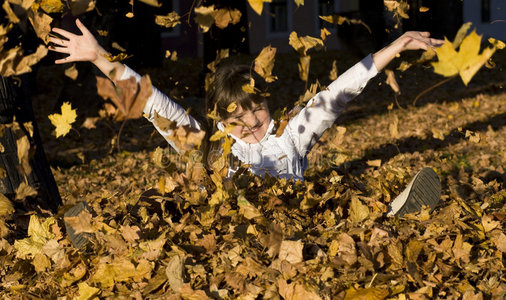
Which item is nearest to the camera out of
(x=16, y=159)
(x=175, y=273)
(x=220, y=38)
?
(x=175, y=273)

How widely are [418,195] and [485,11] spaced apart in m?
21.5

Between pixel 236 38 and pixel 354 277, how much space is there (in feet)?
39.0

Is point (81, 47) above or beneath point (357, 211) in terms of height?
above

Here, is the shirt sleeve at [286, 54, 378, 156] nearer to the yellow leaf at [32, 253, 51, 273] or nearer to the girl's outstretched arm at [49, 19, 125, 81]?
the girl's outstretched arm at [49, 19, 125, 81]

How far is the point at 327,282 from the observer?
225 cm

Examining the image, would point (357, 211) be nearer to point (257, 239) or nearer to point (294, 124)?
point (257, 239)

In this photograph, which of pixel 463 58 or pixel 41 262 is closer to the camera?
pixel 463 58

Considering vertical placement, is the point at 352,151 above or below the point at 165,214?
below

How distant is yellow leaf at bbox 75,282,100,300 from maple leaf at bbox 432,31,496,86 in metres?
1.65

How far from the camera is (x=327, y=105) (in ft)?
11.2

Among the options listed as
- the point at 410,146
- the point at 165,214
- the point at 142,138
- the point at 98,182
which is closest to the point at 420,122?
the point at 410,146

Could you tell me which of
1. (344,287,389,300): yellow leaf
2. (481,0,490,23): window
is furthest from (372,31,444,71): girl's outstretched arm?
(481,0,490,23): window

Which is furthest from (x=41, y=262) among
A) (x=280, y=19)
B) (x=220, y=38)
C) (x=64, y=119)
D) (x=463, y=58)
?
(x=280, y=19)

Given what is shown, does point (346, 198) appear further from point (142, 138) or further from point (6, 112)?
point (142, 138)
